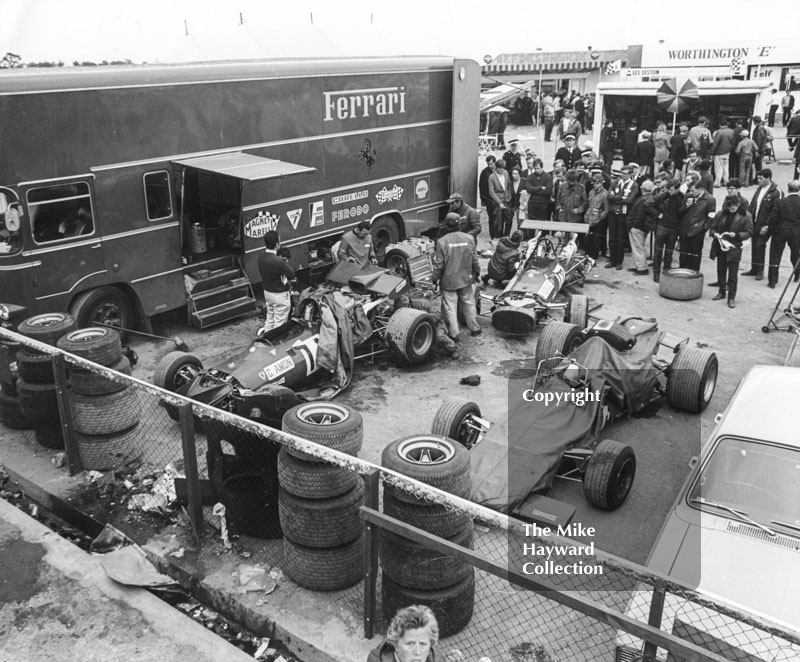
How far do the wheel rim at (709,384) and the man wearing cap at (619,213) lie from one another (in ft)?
19.6

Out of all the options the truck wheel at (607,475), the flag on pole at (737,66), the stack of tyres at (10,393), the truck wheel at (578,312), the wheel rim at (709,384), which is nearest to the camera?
the truck wheel at (607,475)

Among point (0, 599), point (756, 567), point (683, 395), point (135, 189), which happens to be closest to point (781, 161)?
point (683, 395)

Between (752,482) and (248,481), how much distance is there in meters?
3.58

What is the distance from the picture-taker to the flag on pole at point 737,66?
85.5 feet

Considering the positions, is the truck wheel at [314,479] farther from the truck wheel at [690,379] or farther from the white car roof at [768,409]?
the truck wheel at [690,379]

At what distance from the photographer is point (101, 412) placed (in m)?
6.63

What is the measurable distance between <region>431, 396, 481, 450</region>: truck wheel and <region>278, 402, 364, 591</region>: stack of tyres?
1994 mm

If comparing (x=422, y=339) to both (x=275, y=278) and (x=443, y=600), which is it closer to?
(x=275, y=278)

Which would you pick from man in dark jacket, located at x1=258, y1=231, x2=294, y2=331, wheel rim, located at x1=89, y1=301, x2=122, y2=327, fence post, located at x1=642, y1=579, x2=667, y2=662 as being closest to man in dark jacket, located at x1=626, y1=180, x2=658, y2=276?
man in dark jacket, located at x1=258, y1=231, x2=294, y2=331

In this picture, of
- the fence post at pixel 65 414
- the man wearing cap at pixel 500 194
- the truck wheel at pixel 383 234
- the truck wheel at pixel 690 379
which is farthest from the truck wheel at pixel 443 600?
the man wearing cap at pixel 500 194

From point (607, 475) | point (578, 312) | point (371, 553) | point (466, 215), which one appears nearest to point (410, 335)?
point (578, 312)

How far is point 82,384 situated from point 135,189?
4.38 m

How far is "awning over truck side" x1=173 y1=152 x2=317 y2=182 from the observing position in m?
10.2

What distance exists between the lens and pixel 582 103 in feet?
109
